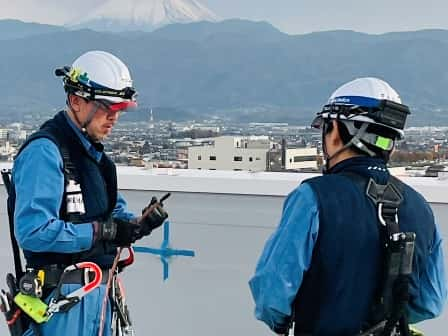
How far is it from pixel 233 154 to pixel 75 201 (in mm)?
1369

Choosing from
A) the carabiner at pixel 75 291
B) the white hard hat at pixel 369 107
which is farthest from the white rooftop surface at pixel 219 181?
the white hard hat at pixel 369 107

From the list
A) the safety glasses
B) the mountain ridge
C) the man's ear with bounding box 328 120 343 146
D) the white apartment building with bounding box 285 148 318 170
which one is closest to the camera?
the man's ear with bounding box 328 120 343 146

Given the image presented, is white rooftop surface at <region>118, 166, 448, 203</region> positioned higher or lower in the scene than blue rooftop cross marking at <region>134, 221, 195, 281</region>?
higher

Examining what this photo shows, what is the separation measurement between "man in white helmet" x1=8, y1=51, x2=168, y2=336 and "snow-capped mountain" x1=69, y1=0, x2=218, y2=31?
3263 millimetres

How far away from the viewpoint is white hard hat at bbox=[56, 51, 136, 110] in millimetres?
2416

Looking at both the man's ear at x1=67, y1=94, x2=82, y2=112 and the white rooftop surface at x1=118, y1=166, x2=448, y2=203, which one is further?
the white rooftop surface at x1=118, y1=166, x2=448, y2=203

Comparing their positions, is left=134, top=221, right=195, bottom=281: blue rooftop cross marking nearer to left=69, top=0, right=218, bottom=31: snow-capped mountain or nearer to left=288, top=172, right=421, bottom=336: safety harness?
left=288, top=172, right=421, bottom=336: safety harness

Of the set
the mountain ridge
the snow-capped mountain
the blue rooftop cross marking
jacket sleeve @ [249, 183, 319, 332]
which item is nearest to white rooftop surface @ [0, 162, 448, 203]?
the blue rooftop cross marking

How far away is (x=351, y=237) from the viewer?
5.83ft

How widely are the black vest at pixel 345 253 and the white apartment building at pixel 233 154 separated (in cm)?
172

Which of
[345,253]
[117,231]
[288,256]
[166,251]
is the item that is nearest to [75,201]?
[117,231]

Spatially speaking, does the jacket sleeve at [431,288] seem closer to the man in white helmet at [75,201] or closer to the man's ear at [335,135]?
the man's ear at [335,135]

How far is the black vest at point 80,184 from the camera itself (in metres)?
2.35

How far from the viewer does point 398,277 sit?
1.83 metres
